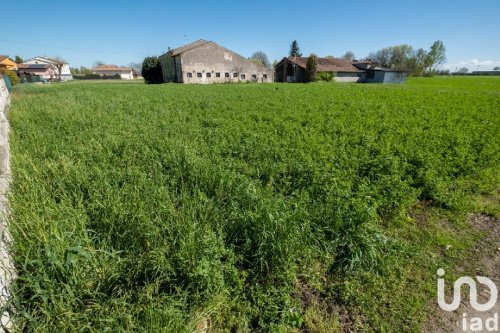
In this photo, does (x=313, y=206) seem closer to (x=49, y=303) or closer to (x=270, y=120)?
(x=49, y=303)

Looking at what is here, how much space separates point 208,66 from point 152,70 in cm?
1250

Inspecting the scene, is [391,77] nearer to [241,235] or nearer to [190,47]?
[190,47]

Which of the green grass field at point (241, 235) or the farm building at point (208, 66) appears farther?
the farm building at point (208, 66)

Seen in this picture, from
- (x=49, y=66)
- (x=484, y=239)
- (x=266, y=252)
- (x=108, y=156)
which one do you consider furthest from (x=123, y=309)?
(x=49, y=66)

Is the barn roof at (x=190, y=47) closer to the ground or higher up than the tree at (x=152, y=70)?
higher up

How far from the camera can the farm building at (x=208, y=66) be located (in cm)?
4094

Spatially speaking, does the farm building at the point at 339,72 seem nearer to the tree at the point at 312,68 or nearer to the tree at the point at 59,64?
the tree at the point at 312,68

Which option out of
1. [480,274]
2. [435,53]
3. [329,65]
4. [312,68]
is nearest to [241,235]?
[480,274]

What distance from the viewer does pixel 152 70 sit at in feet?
156

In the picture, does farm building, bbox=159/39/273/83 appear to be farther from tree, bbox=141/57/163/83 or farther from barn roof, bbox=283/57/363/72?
barn roof, bbox=283/57/363/72

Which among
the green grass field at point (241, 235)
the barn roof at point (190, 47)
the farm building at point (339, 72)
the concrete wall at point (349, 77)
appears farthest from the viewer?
the concrete wall at point (349, 77)

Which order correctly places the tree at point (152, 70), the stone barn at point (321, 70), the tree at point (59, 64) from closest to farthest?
the stone barn at point (321, 70) → the tree at point (152, 70) → the tree at point (59, 64)

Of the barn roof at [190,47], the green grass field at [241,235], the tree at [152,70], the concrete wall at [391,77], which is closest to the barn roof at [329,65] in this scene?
the concrete wall at [391,77]

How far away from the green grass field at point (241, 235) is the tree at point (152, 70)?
46.2m
